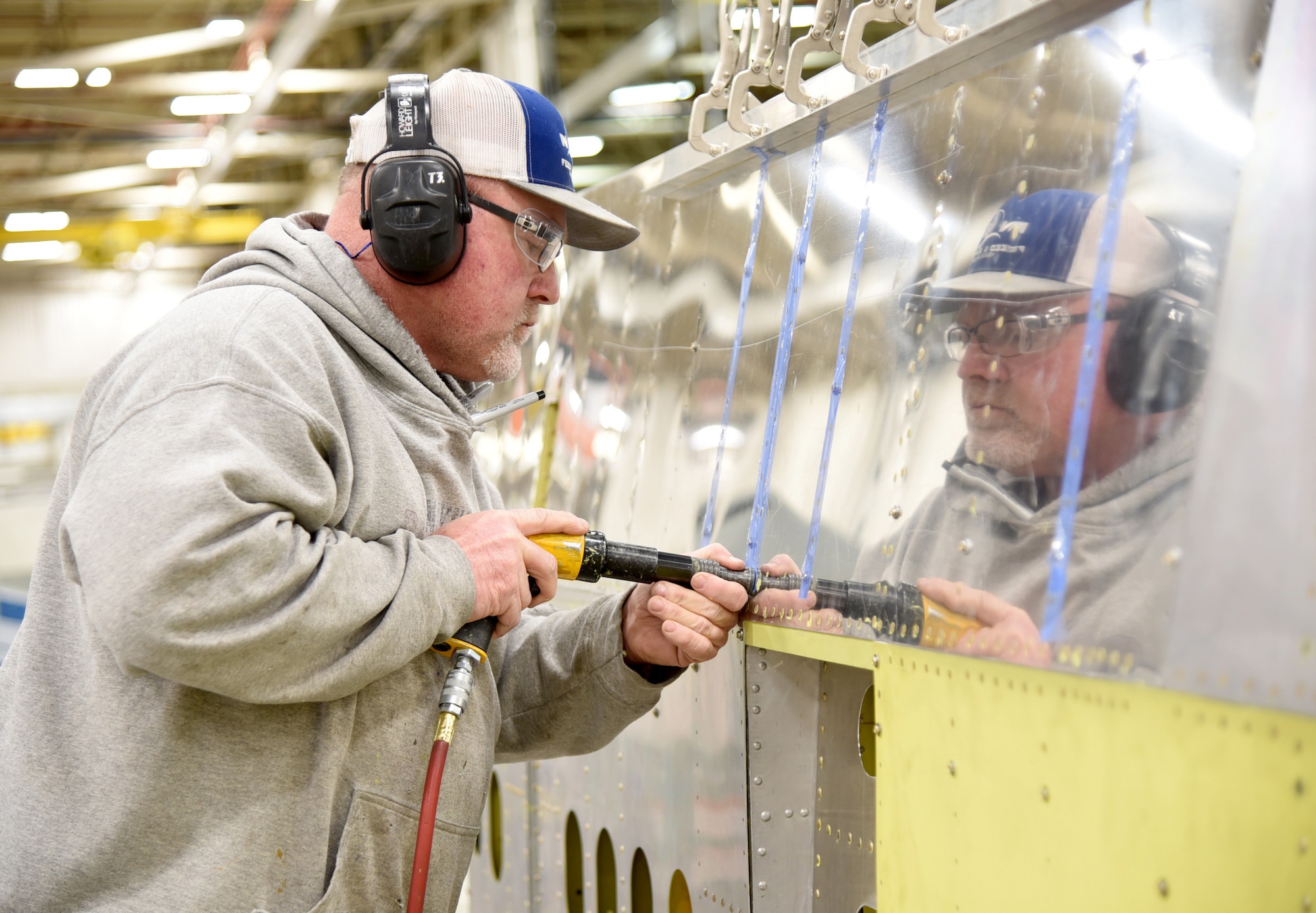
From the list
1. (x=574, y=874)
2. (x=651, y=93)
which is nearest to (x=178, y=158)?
(x=651, y=93)

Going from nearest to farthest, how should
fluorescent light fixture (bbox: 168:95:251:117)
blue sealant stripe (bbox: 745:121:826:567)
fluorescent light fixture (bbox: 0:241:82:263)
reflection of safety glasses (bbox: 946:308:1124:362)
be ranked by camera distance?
reflection of safety glasses (bbox: 946:308:1124:362), blue sealant stripe (bbox: 745:121:826:567), fluorescent light fixture (bbox: 168:95:251:117), fluorescent light fixture (bbox: 0:241:82:263)

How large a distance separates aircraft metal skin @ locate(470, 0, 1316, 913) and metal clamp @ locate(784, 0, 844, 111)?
0.03 m

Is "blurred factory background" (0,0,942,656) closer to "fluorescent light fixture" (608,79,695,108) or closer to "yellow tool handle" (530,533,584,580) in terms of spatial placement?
"fluorescent light fixture" (608,79,695,108)

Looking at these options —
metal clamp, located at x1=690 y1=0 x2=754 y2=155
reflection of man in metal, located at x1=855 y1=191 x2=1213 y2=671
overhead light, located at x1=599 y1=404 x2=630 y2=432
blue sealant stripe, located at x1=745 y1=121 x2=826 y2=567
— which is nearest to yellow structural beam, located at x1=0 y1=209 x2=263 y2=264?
overhead light, located at x1=599 y1=404 x2=630 y2=432

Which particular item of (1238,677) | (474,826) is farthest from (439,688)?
(1238,677)

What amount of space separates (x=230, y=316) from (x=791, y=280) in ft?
3.44

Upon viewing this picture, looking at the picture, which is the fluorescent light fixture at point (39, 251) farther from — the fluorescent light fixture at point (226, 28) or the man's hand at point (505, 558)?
the man's hand at point (505, 558)

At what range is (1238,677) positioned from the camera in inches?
42.4

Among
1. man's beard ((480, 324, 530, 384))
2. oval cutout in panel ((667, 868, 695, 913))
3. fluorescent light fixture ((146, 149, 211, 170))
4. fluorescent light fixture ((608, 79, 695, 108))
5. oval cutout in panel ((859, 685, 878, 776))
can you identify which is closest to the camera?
man's beard ((480, 324, 530, 384))

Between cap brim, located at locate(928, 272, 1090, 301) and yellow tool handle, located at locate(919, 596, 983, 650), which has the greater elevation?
cap brim, located at locate(928, 272, 1090, 301)

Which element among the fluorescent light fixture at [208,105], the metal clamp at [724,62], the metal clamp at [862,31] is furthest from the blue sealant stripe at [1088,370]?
the fluorescent light fixture at [208,105]

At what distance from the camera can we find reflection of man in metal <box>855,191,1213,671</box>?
3.92 ft

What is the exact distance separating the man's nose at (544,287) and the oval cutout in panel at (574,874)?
160 centimetres

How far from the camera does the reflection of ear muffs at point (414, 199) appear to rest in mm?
1685
